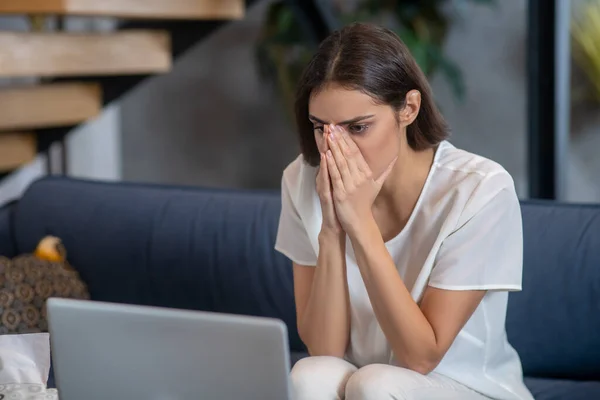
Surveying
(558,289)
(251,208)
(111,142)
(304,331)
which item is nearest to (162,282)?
(251,208)

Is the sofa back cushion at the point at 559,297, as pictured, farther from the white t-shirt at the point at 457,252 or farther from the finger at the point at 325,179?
the finger at the point at 325,179

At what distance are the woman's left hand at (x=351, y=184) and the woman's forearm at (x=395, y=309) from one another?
30 millimetres

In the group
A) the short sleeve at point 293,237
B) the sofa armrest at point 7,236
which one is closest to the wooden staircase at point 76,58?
the sofa armrest at point 7,236

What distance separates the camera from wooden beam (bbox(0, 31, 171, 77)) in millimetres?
2926

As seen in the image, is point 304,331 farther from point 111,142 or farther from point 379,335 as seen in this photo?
point 111,142

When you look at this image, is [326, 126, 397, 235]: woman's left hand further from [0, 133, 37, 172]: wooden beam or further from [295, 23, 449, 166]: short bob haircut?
[0, 133, 37, 172]: wooden beam

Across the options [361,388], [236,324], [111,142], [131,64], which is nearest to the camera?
[236,324]

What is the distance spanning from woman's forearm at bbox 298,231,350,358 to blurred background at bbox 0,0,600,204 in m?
1.50

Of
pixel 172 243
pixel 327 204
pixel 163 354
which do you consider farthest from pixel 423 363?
pixel 172 243

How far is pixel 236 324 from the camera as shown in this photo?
113cm

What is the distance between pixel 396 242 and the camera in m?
1.71

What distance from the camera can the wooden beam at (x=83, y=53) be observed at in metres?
2.93

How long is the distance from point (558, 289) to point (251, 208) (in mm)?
811

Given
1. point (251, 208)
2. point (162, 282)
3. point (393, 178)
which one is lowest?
point (162, 282)
